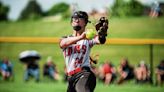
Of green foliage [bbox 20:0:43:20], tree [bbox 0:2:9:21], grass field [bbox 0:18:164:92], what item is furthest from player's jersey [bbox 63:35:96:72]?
green foliage [bbox 20:0:43:20]

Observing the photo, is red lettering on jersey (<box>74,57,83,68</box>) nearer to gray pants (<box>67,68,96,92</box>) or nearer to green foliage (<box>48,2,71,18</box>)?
gray pants (<box>67,68,96,92</box>)

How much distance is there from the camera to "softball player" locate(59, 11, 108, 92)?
17.9 ft

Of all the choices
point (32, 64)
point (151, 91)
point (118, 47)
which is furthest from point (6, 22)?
point (151, 91)

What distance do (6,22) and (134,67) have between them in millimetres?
8009

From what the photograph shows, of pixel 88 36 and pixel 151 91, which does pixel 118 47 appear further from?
pixel 88 36

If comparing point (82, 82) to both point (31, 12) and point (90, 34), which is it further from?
point (31, 12)

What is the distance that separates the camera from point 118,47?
707 inches

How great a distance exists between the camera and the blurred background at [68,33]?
13086 mm

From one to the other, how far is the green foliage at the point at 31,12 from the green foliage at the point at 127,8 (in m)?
3.77

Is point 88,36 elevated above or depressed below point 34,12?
above

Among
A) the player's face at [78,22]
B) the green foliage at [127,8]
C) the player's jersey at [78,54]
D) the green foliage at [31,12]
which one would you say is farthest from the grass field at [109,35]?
the player's face at [78,22]

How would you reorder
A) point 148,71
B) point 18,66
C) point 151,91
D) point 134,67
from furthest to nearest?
1. point 18,66
2. point 134,67
3. point 148,71
4. point 151,91

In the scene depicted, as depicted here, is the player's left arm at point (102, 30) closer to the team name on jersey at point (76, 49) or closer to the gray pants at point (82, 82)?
the team name on jersey at point (76, 49)

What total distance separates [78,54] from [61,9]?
13.3 meters
